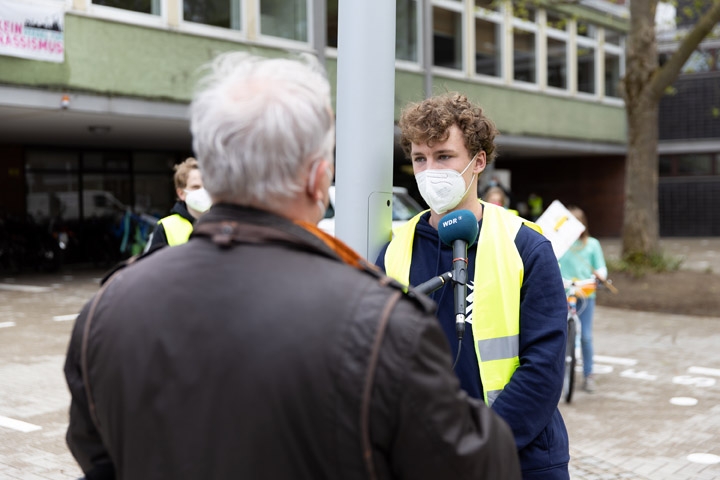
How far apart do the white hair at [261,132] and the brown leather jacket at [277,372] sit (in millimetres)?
60

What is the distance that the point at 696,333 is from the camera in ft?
34.5

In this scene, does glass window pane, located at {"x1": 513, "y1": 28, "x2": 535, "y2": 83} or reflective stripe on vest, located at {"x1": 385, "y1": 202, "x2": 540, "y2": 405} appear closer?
reflective stripe on vest, located at {"x1": 385, "y1": 202, "x2": 540, "y2": 405}

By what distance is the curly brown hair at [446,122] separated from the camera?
2.50m

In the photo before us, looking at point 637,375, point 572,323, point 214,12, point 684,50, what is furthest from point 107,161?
point 572,323

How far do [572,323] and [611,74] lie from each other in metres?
22.1

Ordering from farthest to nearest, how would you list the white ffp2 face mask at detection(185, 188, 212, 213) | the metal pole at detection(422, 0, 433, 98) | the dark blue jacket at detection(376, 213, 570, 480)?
the metal pole at detection(422, 0, 433, 98) < the white ffp2 face mask at detection(185, 188, 212, 213) < the dark blue jacket at detection(376, 213, 570, 480)

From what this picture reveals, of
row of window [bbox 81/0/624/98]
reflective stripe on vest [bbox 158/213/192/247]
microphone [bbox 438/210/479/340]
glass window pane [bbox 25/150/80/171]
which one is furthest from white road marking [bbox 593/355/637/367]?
glass window pane [bbox 25/150/80/171]

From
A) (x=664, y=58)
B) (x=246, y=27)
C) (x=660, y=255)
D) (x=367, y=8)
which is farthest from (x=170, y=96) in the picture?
(x=664, y=58)

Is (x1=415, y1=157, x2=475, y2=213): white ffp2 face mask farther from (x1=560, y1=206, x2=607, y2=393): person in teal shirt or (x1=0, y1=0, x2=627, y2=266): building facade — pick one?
(x1=0, y1=0, x2=627, y2=266): building facade

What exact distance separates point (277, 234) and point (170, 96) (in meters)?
13.8

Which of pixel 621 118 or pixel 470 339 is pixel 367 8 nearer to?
pixel 470 339

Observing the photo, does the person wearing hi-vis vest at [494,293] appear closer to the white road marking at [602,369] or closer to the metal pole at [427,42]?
the white road marking at [602,369]

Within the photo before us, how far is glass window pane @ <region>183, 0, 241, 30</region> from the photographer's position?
49.1 feet

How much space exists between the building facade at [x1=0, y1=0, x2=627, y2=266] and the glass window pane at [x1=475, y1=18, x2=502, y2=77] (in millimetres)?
35
